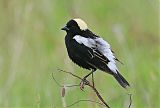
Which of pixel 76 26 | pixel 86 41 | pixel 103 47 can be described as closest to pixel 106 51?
pixel 103 47

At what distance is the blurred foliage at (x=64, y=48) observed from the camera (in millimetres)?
6520

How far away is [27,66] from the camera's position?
7523mm

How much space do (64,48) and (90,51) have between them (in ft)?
10.7

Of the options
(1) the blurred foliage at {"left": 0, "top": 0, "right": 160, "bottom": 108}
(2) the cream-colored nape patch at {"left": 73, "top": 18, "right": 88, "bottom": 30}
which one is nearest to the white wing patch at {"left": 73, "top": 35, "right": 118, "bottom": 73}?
(2) the cream-colored nape patch at {"left": 73, "top": 18, "right": 88, "bottom": 30}

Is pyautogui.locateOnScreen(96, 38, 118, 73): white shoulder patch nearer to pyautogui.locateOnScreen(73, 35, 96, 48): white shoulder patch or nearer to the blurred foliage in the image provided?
pyautogui.locateOnScreen(73, 35, 96, 48): white shoulder patch

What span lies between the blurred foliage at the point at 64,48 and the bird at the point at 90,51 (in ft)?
4.54

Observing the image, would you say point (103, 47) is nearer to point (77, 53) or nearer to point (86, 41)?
A: point (86, 41)

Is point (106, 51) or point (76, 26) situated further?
point (76, 26)

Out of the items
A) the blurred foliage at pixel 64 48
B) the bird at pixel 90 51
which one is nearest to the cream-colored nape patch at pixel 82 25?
the bird at pixel 90 51

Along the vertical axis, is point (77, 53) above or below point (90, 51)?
above

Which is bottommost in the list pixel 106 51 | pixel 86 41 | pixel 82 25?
pixel 106 51

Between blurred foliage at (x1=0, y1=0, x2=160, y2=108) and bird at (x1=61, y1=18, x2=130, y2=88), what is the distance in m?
1.38

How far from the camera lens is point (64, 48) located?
25.2ft

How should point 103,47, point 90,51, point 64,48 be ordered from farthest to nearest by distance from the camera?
point 64,48 → point 90,51 → point 103,47
